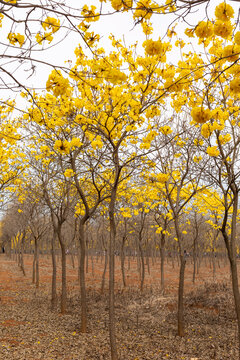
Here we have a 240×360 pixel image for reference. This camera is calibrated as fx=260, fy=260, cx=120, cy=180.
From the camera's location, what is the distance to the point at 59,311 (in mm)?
8781

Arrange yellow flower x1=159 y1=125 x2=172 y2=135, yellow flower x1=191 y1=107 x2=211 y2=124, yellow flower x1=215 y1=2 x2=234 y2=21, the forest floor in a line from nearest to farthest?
yellow flower x1=215 y1=2 x2=234 y2=21 → yellow flower x1=191 y1=107 x2=211 y2=124 → yellow flower x1=159 y1=125 x2=172 y2=135 → the forest floor

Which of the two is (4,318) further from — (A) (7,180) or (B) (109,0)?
(B) (109,0)

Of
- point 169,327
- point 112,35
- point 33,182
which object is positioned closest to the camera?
point 112,35

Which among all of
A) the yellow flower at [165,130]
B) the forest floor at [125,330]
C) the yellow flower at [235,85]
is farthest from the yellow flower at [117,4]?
the forest floor at [125,330]

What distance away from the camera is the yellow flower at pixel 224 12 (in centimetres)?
190

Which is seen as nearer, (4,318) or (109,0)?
(109,0)

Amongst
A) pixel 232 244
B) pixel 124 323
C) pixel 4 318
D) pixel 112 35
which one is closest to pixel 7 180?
pixel 4 318

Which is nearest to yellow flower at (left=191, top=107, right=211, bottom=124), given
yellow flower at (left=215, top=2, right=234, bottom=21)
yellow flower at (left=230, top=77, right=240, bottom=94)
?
yellow flower at (left=230, top=77, right=240, bottom=94)

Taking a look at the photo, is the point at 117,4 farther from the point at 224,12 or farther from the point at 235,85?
the point at 235,85

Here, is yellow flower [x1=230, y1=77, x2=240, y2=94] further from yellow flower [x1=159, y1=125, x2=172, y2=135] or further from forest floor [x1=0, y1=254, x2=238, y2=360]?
forest floor [x1=0, y1=254, x2=238, y2=360]

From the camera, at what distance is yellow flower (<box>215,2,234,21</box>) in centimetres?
190

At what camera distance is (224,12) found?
6.29ft

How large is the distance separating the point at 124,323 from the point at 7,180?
6258 millimetres

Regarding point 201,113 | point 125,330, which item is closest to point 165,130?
point 201,113
